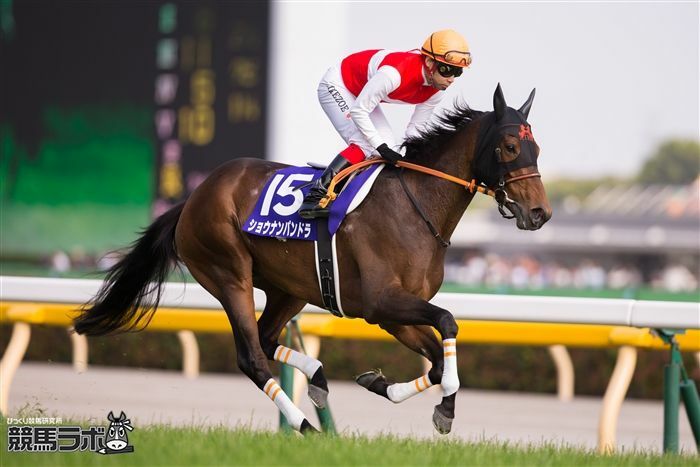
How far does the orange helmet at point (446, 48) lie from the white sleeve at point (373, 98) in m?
0.15

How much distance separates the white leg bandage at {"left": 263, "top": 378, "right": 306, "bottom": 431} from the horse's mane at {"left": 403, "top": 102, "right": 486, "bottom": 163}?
101 cm

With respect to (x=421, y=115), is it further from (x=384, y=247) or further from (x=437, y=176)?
(x=384, y=247)

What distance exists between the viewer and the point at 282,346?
476cm

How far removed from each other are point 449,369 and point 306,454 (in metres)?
0.63

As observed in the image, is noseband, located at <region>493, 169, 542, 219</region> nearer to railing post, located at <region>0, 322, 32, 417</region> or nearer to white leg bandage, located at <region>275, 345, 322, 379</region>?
white leg bandage, located at <region>275, 345, 322, 379</region>

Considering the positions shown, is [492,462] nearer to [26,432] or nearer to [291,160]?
[26,432]

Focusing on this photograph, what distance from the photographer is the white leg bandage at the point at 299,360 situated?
4.52 m

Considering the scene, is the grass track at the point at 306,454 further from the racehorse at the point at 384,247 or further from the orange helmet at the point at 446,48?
the orange helmet at the point at 446,48

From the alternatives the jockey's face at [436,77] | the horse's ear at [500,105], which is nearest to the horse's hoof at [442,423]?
the horse's ear at [500,105]

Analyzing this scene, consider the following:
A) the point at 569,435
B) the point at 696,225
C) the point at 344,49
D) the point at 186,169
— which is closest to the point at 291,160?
the point at 186,169

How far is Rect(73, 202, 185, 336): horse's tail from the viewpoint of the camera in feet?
16.7

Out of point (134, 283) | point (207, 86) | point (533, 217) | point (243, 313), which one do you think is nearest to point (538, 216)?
point (533, 217)

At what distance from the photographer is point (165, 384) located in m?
8.27

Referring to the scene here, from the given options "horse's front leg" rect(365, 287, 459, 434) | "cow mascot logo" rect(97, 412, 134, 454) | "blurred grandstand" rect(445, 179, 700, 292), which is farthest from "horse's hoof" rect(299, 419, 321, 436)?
"blurred grandstand" rect(445, 179, 700, 292)
